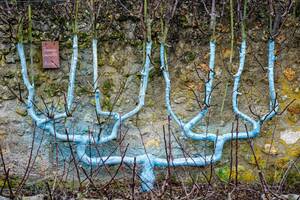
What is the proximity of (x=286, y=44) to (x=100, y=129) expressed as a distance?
1.64m

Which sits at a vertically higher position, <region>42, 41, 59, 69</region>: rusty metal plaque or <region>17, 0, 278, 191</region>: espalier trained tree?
<region>42, 41, 59, 69</region>: rusty metal plaque

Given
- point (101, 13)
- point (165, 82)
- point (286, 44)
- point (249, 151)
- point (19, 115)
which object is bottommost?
point (249, 151)

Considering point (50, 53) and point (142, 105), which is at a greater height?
point (50, 53)

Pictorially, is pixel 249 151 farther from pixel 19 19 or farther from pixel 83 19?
pixel 19 19

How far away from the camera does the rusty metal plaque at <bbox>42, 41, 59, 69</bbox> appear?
3809 millimetres

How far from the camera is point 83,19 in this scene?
12.8 feet

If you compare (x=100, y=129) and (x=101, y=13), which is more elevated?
(x=101, y=13)

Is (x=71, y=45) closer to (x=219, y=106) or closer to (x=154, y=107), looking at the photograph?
(x=154, y=107)

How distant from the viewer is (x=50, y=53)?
3814 millimetres

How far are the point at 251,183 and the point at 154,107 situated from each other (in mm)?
984

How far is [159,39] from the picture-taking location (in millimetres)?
3855

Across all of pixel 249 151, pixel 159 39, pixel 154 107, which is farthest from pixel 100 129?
pixel 249 151

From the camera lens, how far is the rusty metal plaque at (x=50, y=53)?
3.81 metres

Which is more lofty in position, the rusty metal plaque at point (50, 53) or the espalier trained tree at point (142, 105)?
the rusty metal plaque at point (50, 53)
